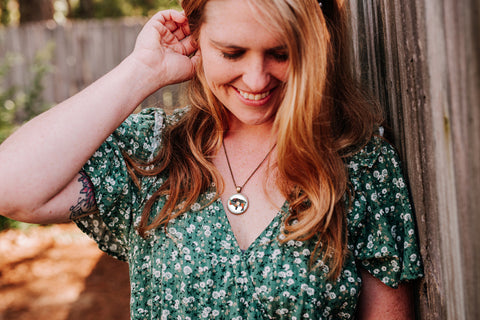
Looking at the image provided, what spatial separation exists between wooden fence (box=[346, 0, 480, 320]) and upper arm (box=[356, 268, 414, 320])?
7 centimetres

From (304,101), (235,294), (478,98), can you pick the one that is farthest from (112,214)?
(478,98)

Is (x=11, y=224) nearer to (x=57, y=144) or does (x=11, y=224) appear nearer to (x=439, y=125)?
(x=57, y=144)

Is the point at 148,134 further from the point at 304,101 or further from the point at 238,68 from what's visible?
the point at 304,101

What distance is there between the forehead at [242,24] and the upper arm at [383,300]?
0.84m

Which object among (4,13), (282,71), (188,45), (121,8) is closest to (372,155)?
(282,71)

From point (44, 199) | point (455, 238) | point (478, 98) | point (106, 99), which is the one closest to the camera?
point (478, 98)

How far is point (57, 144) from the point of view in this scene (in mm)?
1548

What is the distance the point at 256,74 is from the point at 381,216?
23.8 inches

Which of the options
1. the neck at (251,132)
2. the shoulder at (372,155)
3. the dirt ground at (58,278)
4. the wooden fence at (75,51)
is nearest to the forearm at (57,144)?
the neck at (251,132)

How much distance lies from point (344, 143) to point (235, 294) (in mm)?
622

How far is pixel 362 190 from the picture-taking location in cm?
167

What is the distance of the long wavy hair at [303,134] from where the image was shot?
1.56 m

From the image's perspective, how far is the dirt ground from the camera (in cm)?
402

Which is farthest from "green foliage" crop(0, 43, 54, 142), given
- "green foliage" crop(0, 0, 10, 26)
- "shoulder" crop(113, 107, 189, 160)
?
"green foliage" crop(0, 0, 10, 26)
